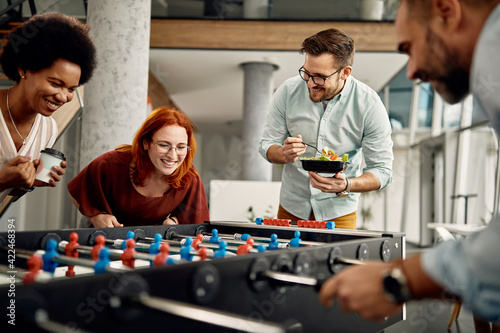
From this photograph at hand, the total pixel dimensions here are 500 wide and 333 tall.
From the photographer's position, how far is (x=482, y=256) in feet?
2.59

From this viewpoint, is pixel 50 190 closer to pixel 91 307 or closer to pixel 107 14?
pixel 107 14

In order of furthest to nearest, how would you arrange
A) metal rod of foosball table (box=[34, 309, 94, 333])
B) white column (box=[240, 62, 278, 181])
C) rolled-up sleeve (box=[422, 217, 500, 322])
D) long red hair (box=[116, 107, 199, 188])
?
1. white column (box=[240, 62, 278, 181])
2. long red hair (box=[116, 107, 199, 188])
3. rolled-up sleeve (box=[422, 217, 500, 322])
4. metal rod of foosball table (box=[34, 309, 94, 333])

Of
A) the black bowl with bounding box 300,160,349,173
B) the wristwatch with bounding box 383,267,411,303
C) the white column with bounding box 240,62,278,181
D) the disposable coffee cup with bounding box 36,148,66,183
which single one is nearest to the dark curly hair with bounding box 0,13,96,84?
the disposable coffee cup with bounding box 36,148,66,183

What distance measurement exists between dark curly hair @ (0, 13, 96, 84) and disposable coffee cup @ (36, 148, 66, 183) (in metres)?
0.37

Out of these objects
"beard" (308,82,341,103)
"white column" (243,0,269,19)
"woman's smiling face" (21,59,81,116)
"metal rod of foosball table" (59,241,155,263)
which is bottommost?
"metal rod of foosball table" (59,241,155,263)

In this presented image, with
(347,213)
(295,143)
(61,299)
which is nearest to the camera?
(61,299)

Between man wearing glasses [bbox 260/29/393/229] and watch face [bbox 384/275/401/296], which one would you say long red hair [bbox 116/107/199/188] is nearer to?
man wearing glasses [bbox 260/29/393/229]

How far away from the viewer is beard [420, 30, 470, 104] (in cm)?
97

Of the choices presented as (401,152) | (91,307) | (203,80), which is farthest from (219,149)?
(91,307)

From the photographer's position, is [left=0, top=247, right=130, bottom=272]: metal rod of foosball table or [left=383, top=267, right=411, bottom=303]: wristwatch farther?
[left=0, top=247, right=130, bottom=272]: metal rod of foosball table

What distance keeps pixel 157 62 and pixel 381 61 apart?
11.9 ft

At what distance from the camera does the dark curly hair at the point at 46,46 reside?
1929 millimetres

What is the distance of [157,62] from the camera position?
7.32 m

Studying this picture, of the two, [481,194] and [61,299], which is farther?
[481,194]
